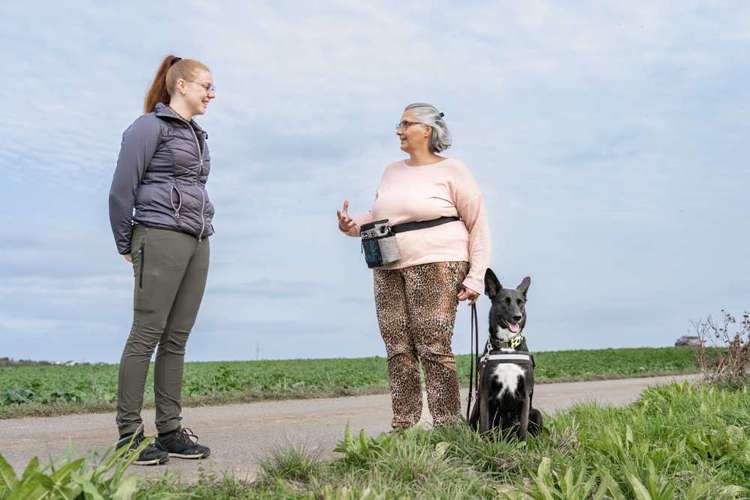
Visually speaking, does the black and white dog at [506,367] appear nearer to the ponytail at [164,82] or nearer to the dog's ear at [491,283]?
the dog's ear at [491,283]

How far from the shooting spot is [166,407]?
6.30 metres

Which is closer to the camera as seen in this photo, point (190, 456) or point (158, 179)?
point (158, 179)

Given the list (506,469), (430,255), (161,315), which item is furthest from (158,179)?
(506,469)

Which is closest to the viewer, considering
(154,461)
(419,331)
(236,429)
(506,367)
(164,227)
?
(506,367)

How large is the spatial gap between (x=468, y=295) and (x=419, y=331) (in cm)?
46

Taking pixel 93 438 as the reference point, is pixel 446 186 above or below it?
above

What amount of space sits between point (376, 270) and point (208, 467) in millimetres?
1936

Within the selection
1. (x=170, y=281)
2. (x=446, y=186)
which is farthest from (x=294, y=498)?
(x=446, y=186)

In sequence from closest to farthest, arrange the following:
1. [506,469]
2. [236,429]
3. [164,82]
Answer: [506,469]
[164,82]
[236,429]

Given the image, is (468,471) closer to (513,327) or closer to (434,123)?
(513,327)

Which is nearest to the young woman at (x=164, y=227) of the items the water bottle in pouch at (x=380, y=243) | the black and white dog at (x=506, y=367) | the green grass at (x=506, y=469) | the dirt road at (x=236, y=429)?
the dirt road at (x=236, y=429)

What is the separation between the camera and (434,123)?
6320mm

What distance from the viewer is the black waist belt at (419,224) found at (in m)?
6.27

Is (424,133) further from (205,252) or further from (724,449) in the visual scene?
(724,449)
